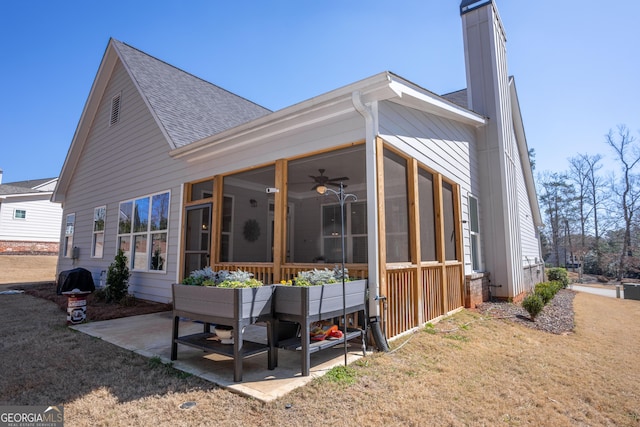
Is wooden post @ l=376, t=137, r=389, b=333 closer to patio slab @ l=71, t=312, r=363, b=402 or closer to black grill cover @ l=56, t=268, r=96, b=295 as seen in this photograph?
patio slab @ l=71, t=312, r=363, b=402

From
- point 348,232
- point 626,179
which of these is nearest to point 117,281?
point 348,232

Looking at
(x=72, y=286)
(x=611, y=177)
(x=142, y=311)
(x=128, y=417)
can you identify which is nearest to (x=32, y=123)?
(x=72, y=286)

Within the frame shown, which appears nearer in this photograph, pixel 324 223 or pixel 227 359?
pixel 227 359

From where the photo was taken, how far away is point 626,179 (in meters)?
23.7

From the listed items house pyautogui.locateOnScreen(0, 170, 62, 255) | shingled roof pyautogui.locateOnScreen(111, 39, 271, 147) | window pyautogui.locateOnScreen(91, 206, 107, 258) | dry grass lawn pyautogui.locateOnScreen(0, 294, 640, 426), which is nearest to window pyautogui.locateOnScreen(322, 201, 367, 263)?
shingled roof pyautogui.locateOnScreen(111, 39, 271, 147)

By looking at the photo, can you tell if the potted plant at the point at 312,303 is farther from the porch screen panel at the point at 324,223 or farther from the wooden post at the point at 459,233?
the porch screen panel at the point at 324,223

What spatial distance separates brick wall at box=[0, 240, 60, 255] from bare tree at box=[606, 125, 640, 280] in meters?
36.1

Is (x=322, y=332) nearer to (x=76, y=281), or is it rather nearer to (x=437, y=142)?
(x=437, y=142)

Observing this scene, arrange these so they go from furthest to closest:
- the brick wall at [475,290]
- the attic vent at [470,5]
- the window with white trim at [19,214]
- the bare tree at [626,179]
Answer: the bare tree at [626,179] → the window with white trim at [19,214] → the attic vent at [470,5] → the brick wall at [475,290]

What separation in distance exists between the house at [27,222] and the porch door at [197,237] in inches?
636

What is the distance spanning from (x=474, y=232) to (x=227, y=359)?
5962 millimetres

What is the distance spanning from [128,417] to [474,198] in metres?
7.40

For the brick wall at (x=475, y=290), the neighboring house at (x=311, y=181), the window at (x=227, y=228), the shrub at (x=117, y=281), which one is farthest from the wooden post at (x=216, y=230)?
the brick wall at (x=475, y=290)

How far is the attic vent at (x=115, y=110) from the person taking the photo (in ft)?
30.5
